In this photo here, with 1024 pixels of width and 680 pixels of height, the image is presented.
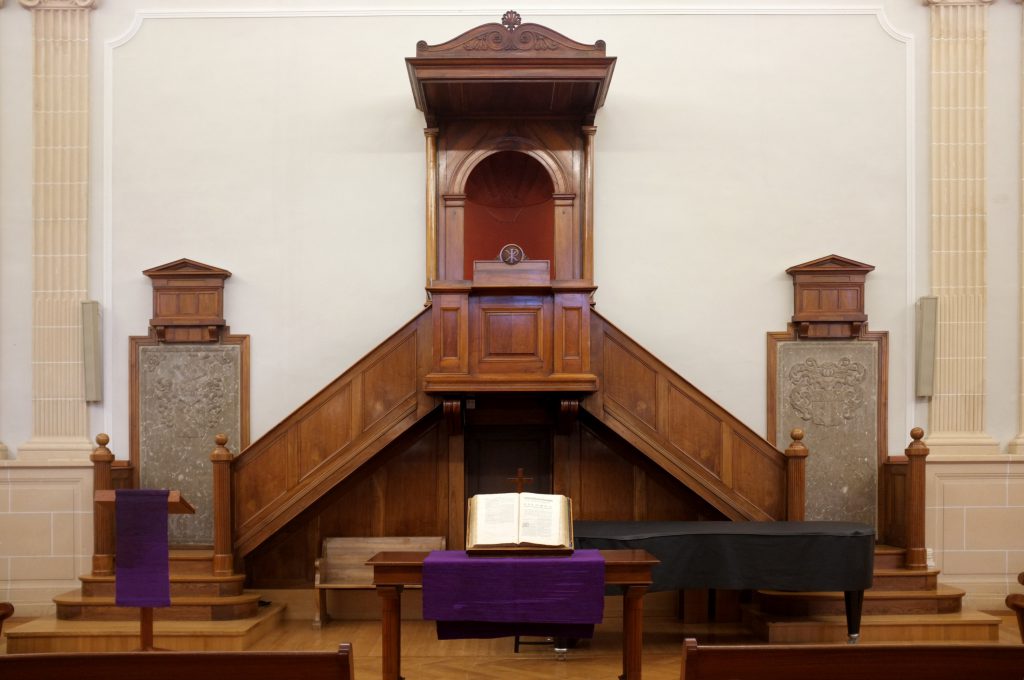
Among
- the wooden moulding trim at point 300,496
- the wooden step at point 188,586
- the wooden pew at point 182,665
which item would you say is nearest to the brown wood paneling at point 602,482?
the wooden moulding trim at point 300,496

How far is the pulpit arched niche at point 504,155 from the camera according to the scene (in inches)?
305

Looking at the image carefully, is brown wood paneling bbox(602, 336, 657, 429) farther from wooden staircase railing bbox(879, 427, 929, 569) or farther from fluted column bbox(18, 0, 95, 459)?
fluted column bbox(18, 0, 95, 459)

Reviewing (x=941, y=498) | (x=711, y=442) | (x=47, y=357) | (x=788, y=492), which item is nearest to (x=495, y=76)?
(x=711, y=442)

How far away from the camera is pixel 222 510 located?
7.86m

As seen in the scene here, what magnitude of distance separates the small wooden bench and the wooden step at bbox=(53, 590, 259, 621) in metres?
0.78

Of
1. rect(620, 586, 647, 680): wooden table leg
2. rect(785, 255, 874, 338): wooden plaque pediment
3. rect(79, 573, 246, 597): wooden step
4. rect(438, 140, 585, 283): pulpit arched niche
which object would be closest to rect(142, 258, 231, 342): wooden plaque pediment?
rect(438, 140, 585, 283): pulpit arched niche

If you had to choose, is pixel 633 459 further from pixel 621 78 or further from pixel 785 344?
pixel 621 78

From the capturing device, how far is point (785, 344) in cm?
905

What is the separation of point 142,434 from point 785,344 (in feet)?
19.2

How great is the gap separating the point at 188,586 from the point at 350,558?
4.51ft

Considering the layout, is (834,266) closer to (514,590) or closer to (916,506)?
(916,506)

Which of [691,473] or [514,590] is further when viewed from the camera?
[691,473]

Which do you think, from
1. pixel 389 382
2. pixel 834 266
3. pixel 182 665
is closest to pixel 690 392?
pixel 834 266

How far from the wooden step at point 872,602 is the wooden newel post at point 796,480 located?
→ 622 millimetres
